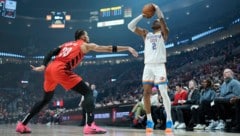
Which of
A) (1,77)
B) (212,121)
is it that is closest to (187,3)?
(1,77)

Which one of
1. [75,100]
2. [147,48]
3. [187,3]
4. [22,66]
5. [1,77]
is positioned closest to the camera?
[147,48]

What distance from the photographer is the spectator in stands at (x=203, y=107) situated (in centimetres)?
852

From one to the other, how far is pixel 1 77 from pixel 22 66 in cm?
432

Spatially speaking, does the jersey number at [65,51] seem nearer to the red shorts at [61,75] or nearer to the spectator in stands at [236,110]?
the red shorts at [61,75]

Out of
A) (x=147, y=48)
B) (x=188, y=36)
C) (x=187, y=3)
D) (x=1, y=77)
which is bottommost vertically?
(x=147, y=48)

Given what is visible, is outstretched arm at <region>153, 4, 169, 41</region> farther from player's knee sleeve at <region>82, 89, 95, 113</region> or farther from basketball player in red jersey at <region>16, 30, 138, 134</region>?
player's knee sleeve at <region>82, 89, 95, 113</region>

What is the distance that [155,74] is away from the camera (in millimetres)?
5863

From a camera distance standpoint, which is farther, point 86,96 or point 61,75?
point 86,96

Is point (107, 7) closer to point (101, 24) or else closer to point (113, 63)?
point (101, 24)

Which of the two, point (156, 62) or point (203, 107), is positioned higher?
point (156, 62)

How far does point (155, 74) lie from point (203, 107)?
324 centimetres

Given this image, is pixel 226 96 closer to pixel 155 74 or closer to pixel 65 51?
pixel 155 74

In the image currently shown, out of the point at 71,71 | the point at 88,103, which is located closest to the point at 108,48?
the point at 71,71

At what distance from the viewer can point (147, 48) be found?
6086 millimetres
